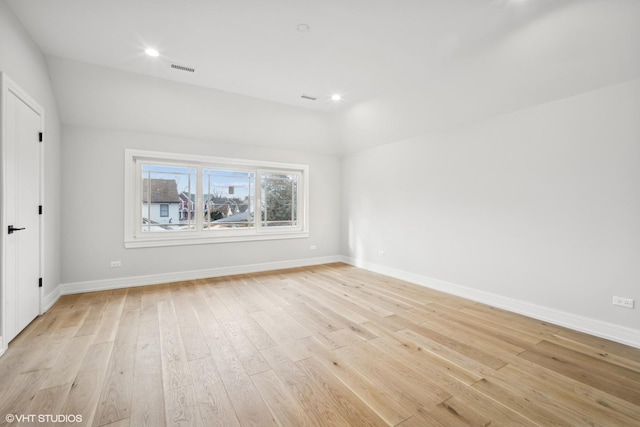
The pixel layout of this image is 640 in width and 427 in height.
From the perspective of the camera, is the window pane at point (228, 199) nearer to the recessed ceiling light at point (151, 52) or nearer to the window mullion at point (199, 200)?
the window mullion at point (199, 200)

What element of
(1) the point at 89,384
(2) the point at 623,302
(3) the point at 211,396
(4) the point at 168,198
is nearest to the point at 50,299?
(4) the point at 168,198

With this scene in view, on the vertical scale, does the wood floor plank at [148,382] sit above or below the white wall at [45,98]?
below

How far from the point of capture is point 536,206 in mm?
3266

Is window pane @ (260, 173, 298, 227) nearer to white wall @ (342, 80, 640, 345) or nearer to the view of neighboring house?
the view of neighboring house

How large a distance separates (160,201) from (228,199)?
3.77ft

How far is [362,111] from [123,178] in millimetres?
4037

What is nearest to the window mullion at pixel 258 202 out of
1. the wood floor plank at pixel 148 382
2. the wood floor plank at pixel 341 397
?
the wood floor plank at pixel 148 382

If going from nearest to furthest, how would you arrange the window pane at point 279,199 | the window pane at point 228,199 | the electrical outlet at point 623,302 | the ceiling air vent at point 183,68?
the electrical outlet at point 623,302 < the ceiling air vent at point 183,68 < the window pane at point 228,199 < the window pane at point 279,199

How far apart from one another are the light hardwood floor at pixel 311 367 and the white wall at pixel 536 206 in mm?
478

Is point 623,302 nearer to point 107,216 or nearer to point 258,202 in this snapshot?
point 258,202

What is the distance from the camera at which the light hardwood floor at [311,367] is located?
1.71 m

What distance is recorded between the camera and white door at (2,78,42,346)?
2.44 meters

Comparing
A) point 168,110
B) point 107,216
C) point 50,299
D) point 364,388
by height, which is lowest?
point 364,388

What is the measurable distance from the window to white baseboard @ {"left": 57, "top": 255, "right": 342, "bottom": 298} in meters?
0.53
